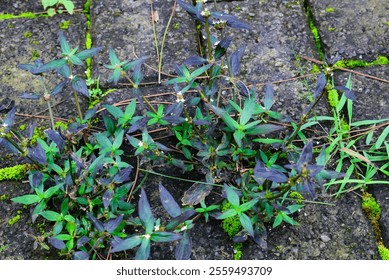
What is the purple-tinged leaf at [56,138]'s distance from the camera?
6.95 ft

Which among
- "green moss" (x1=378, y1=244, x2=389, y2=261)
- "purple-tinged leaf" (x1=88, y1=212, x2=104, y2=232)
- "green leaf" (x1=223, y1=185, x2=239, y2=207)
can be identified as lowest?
"green moss" (x1=378, y1=244, x2=389, y2=261)

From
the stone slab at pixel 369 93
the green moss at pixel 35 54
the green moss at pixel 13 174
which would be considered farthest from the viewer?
the green moss at pixel 35 54

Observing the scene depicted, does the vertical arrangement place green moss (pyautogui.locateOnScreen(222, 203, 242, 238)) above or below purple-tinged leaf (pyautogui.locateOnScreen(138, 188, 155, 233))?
below

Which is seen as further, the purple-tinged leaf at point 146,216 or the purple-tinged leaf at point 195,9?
the purple-tinged leaf at point 195,9

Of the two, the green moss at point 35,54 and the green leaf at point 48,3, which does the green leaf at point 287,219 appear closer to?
the green moss at point 35,54

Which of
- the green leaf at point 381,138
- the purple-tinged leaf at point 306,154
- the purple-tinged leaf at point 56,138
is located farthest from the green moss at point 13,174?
the green leaf at point 381,138

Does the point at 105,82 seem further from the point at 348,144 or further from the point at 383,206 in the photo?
the point at 383,206

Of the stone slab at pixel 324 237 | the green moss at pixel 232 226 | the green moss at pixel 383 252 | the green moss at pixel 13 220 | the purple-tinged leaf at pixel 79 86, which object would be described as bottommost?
the green moss at pixel 383 252

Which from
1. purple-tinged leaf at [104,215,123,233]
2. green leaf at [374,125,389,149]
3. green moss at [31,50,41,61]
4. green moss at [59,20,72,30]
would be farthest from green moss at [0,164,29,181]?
green leaf at [374,125,389,149]

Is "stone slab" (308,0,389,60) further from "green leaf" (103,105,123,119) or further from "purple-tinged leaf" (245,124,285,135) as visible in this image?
"green leaf" (103,105,123,119)

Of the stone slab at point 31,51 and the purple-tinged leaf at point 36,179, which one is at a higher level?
the stone slab at point 31,51

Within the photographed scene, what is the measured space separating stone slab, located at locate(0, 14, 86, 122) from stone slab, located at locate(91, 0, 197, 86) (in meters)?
0.12

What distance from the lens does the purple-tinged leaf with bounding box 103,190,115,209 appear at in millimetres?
2080

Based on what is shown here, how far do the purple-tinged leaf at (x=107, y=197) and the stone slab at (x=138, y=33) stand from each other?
0.74m
